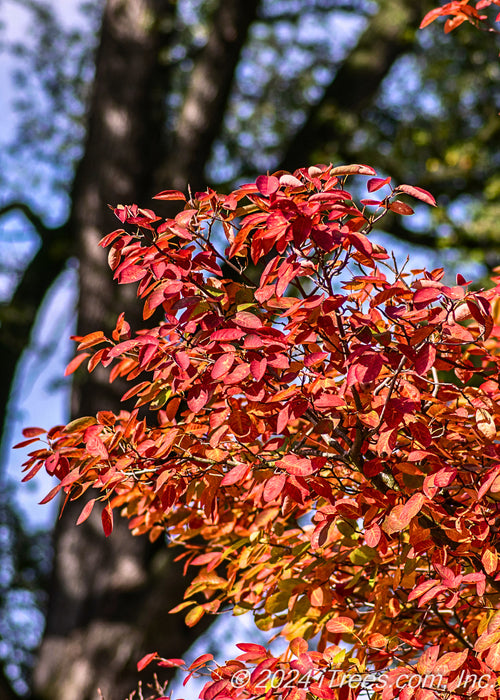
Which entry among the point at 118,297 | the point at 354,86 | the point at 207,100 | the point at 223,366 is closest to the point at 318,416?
the point at 223,366

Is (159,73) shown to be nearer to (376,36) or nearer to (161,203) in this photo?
(161,203)

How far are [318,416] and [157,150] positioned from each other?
3630mm

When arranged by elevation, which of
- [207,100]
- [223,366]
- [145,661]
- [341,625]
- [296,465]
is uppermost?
[207,100]

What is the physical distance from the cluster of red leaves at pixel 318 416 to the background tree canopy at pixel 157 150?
7.63ft

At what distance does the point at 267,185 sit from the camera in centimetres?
110

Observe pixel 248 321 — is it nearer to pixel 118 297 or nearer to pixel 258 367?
pixel 258 367

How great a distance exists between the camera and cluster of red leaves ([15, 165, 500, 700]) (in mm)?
1159

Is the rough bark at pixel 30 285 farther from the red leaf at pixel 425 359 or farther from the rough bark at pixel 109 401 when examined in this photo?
the red leaf at pixel 425 359

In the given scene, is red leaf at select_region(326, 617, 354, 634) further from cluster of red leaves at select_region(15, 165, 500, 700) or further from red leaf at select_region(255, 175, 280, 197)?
red leaf at select_region(255, 175, 280, 197)

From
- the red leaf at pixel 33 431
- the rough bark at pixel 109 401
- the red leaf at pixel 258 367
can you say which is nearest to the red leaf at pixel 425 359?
the red leaf at pixel 258 367

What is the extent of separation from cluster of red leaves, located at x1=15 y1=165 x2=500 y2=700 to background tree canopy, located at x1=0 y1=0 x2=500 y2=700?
7.63ft

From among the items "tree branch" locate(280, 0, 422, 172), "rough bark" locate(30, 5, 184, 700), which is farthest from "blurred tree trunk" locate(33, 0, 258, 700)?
"tree branch" locate(280, 0, 422, 172)

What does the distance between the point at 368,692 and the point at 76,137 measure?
23.8 ft

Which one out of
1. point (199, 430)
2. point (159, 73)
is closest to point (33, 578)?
point (159, 73)
